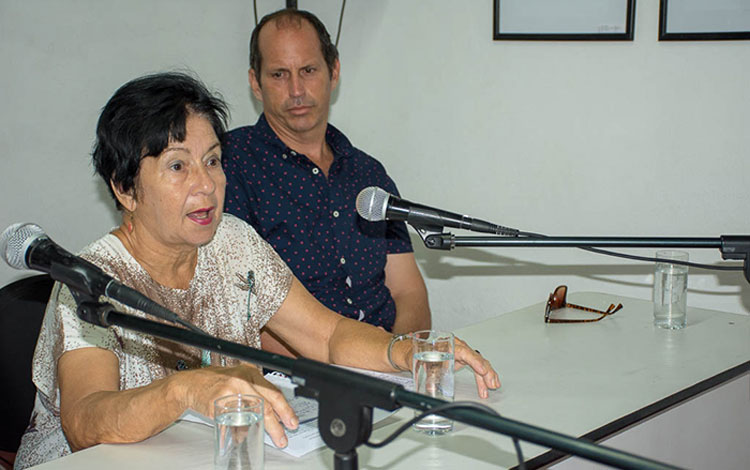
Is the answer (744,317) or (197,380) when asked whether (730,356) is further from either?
(197,380)

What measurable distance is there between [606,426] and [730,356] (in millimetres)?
559

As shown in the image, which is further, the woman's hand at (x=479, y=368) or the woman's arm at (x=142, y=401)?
the woman's hand at (x=479, y=368)

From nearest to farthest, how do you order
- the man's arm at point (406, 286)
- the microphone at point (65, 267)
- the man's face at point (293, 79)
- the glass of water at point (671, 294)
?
the microphone at point (65, 267) → the glass of water at point (671, 294) → the man's face at point (293, 79) → the man's arm at point (406, 286)

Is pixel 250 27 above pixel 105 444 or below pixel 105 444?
above

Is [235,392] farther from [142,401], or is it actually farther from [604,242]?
[604,242]

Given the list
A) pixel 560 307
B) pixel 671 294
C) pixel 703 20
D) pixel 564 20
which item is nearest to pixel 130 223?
pixel 560 307

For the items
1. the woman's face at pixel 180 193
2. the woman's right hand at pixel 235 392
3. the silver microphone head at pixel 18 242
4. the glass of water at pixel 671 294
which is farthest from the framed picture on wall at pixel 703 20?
the silver microphone head at pixel 18 242

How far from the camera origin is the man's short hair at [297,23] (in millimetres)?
2648

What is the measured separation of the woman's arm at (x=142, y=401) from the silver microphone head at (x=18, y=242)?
352 mm

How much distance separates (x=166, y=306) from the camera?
1.70 m

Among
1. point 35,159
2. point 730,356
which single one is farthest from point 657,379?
point 35,159

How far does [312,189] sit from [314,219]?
0.10 metres

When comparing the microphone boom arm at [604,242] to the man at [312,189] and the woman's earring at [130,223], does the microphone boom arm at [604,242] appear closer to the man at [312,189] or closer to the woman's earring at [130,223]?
the woman's earring at [130,223]

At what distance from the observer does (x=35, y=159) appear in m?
2.46
